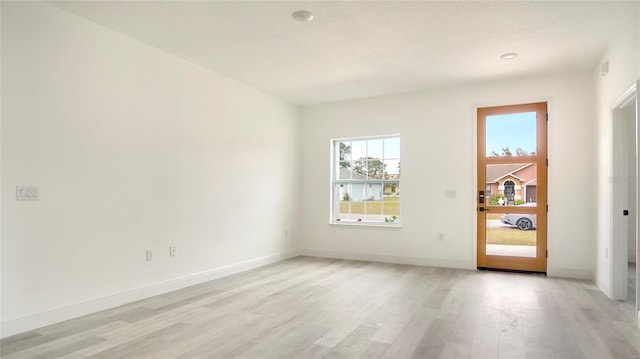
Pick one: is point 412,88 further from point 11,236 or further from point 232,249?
point 11,236

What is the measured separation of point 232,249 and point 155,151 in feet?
6.05

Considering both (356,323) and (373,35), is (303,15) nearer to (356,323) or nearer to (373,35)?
(373,35)

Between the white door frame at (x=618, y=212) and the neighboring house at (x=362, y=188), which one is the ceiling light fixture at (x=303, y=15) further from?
the neighboring house at (x=362, y=188)

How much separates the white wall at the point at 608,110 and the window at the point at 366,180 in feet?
9.06

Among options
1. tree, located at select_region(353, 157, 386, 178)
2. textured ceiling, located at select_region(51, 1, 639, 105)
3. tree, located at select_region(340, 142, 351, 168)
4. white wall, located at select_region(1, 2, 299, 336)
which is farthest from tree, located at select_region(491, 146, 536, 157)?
white wall, located at select_region(1, 2, 299, 336)

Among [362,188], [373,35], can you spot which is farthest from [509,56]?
[362,188]

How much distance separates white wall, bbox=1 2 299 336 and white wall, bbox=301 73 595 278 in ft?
5.46

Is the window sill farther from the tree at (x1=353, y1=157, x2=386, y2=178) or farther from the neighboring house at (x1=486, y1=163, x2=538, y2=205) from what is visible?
the neighboring house at (x1=486, y1=163, x2=538, y2=205)

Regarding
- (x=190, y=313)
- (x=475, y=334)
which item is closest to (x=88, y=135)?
(x=190, y=313)

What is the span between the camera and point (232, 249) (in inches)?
215

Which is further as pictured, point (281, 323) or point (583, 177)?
point (583, 177)

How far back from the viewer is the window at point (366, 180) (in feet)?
21.3

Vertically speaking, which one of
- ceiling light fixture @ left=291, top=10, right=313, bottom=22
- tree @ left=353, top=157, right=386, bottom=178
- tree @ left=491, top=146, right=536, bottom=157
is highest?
ceiling light fixture @ left=291, top=10, right=313, bottom=22

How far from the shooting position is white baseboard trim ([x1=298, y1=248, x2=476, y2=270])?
19.1 ft
